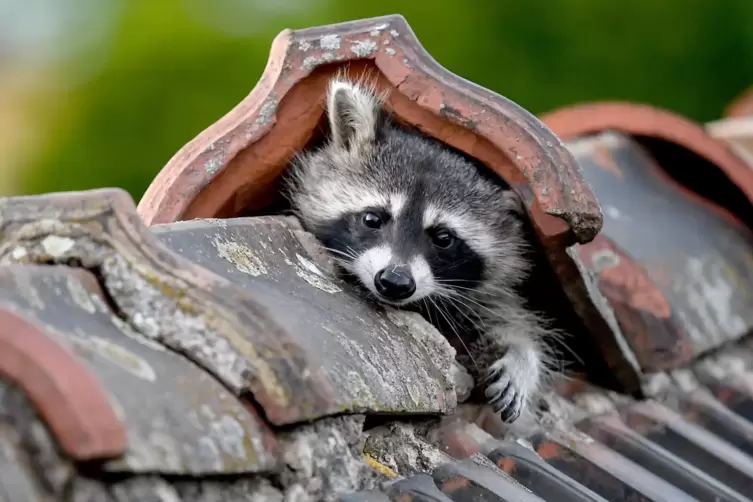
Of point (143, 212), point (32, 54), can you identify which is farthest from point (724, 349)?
point (32, 54)

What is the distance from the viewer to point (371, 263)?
244 cm

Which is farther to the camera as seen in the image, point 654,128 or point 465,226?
point 654,128

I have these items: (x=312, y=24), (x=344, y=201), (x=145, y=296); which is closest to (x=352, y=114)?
(x=344, y=201)

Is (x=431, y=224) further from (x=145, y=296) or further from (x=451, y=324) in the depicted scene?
(x=145, y=296)

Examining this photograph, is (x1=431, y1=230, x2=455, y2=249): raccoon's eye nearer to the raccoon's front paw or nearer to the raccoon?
the raccoon

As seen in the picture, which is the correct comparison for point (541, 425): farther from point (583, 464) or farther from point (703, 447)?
point (703, 447)

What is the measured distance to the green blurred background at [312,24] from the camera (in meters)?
7.84

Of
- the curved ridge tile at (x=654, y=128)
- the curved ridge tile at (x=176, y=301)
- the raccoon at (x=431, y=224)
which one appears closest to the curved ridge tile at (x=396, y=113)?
the raccoon at (x=431, y=224)

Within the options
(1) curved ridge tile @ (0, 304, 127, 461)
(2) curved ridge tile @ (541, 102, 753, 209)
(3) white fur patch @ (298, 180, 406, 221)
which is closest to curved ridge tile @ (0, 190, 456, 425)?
(1) curved ridge tile @ (0, 304, 127, 461)

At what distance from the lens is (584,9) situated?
312 inches

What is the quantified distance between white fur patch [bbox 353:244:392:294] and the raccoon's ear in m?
0.29

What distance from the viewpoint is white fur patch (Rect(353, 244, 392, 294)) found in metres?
2.32

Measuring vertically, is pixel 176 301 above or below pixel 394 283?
below

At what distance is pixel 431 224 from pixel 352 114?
347mm
